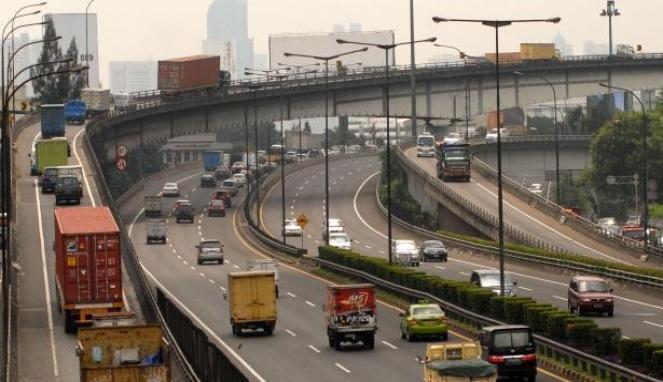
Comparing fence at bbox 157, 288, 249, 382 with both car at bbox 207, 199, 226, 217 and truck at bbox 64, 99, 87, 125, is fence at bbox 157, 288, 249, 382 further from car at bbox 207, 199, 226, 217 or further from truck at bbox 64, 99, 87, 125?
truck at bbox 64, 99, 87, 125

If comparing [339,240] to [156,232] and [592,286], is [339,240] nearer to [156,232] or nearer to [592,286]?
[156,232]

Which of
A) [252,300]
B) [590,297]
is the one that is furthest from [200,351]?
[590,297]

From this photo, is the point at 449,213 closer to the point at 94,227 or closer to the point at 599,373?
the point at 94,227

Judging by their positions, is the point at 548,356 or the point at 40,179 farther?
the point at 40,179

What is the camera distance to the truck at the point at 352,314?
54938mm

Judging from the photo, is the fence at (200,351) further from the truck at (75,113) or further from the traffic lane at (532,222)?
the truck at (75,113)

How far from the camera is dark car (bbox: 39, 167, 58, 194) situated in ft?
348

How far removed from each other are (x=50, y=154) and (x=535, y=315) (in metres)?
67.2

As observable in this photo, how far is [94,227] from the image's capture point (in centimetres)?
6359

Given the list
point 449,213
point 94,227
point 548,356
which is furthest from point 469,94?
point 548,356

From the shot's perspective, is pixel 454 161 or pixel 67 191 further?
pixel 454 161

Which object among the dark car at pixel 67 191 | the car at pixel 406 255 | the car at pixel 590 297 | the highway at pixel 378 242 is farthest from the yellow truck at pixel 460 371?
the dark car at pixel 67 191

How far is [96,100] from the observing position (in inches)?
6693

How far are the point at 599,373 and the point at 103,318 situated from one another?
14.2 m
